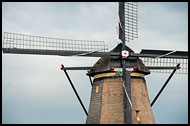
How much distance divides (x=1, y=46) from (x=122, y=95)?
199 inches

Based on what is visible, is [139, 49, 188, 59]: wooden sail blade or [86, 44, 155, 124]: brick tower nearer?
[86, 44, 155, 124]: brick tower

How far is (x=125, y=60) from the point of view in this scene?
542 inches

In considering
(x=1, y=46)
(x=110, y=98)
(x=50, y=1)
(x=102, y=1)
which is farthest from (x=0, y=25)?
(x=110, y=98)

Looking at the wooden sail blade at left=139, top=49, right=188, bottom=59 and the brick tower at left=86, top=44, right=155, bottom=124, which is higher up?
the wooden sail blade at left=139, top=49, right=188, bottom=59

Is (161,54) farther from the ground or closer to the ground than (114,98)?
farther from the ground

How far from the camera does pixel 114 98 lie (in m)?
14.0

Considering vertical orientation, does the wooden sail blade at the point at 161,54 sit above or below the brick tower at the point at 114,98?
above

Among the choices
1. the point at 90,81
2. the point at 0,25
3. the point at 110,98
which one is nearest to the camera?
the point at 0,25

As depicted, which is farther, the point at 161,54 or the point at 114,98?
the point at 161,54

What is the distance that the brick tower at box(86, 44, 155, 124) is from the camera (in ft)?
45.5

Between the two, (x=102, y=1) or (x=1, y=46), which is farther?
(x=102, y=1)

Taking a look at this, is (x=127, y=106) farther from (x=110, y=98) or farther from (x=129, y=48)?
(x=129, y=48)

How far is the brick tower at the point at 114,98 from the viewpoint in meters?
13.9

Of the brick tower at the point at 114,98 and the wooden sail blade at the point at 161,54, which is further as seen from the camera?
the wooden sail blade at the point at 161,54
